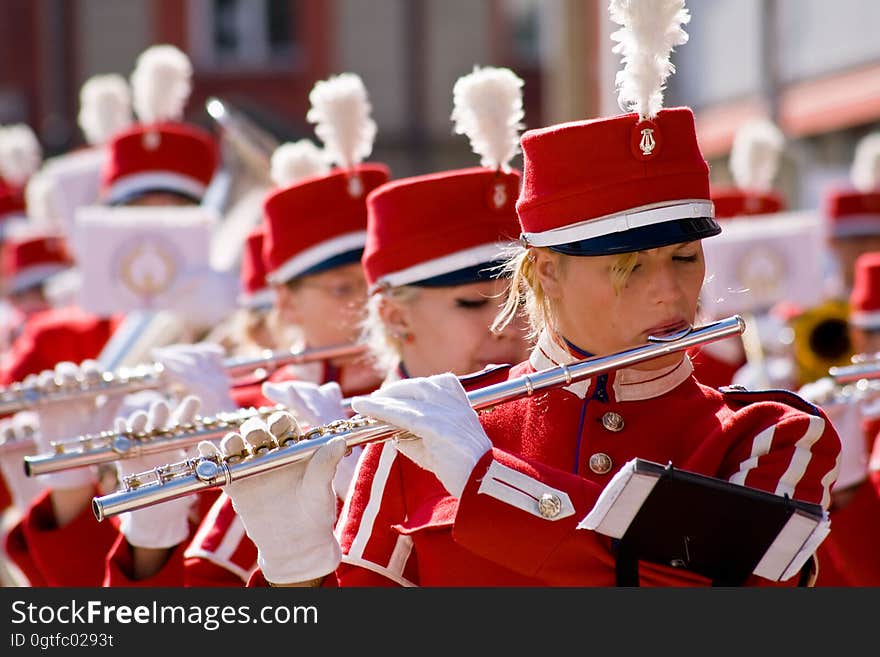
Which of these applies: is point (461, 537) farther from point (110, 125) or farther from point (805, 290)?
point (110, 125)

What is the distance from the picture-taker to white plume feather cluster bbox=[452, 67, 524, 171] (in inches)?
129

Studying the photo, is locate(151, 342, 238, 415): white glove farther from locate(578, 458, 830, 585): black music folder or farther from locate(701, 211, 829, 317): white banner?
locate(701, 211, 829, 317): white banner

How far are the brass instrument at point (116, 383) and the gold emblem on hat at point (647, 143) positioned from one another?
5.95ft

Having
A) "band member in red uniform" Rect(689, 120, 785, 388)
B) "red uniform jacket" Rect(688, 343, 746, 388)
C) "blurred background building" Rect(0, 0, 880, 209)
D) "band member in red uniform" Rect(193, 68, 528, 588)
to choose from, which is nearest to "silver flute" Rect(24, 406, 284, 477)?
"band member in red uniform" Rect(193, 68, 528, 588)

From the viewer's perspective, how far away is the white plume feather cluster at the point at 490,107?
327cm

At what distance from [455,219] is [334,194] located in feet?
2.73

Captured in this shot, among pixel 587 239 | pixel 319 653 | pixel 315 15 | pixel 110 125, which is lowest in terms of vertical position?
pixel 319 653

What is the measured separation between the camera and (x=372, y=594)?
2.15m

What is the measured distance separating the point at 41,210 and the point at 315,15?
12.3 meters

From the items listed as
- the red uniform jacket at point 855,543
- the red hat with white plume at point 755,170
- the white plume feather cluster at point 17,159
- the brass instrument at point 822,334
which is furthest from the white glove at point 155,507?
the white plume feather cluster at point 17,159

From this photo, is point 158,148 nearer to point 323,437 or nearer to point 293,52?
point 323,437

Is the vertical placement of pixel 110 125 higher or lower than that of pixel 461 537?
higher

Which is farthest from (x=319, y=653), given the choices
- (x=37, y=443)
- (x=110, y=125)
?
(x=110, y=125)

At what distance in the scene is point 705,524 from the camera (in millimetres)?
2250
